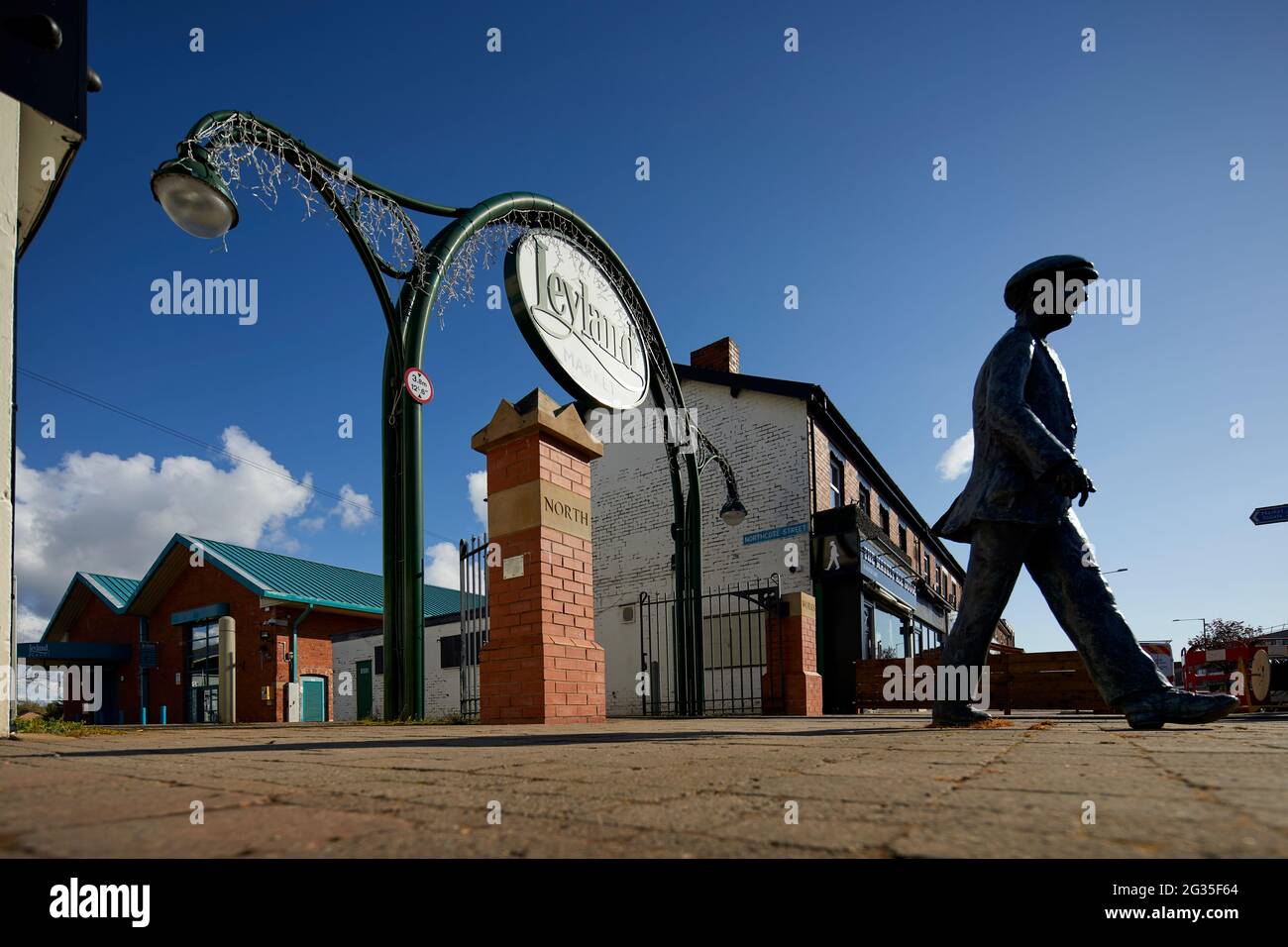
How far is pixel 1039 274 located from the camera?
4.85 meters

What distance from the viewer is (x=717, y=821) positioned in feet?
4.49

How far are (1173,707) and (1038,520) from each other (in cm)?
115

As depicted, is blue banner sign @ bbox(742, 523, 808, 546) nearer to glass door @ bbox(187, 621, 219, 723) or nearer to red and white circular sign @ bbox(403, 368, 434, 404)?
red and white circular sign @ bbox(403, 368, 434, 404)

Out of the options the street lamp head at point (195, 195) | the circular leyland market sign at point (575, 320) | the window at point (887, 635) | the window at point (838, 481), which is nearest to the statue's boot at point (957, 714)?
the circular leyland market sign at point (575, 320)

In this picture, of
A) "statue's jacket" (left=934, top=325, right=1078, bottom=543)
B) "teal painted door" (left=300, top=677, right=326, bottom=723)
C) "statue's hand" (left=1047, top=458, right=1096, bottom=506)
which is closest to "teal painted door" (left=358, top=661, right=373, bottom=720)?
"teal painted door" (left=300, top=677, right=326, bottom=723)

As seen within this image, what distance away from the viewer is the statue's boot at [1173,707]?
397 cm

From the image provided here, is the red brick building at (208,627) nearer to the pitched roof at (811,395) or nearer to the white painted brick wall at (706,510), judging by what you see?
the white painted brick wall at (706,510)

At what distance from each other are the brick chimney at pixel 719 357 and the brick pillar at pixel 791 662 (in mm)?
8591

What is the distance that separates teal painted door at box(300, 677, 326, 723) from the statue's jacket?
23.5 meters

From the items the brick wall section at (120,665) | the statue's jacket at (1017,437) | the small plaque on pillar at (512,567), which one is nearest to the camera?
the statue's jacket at (1017,437)

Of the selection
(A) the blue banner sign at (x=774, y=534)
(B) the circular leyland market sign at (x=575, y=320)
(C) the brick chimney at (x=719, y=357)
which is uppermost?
(C) the brick chimney at (x=719, y=357)

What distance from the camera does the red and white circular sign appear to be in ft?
23.2

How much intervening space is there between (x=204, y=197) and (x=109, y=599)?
1172 inches
